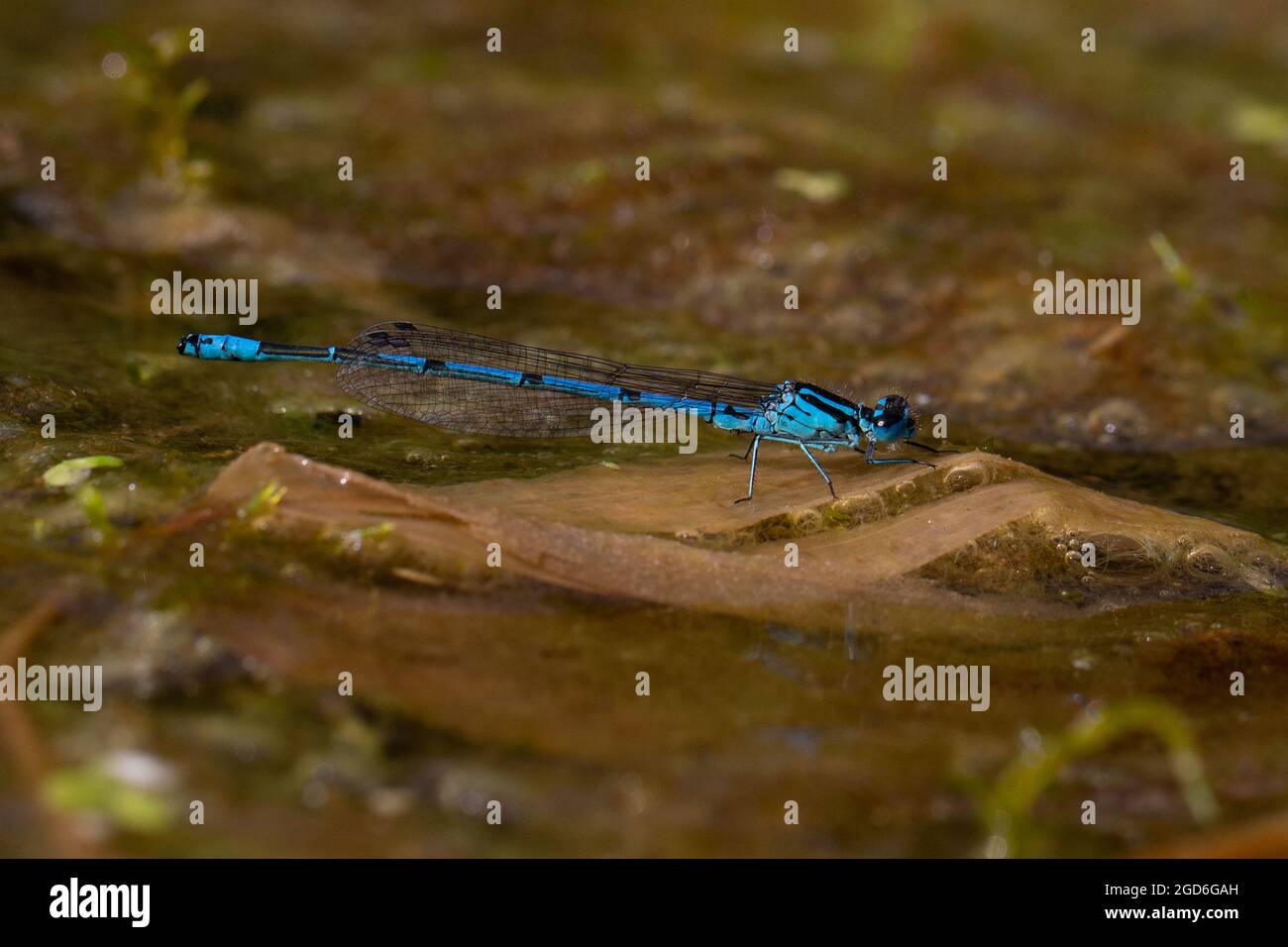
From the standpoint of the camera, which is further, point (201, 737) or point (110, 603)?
point (110, 603)

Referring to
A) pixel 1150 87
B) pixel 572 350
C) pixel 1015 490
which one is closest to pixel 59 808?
pixel 1015 490

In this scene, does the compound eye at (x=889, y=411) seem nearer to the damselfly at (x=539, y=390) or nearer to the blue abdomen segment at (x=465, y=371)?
the damselfly at (x=539, y=390)

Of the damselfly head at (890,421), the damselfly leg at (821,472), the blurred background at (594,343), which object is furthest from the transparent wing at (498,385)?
the damselfly head at (890,421)

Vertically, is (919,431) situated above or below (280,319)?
below

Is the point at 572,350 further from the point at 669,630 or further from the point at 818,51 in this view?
the point at 818,51

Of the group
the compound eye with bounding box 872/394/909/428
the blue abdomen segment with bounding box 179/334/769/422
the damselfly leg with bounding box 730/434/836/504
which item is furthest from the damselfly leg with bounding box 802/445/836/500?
the compound eye with bounding box 872/394/909/428

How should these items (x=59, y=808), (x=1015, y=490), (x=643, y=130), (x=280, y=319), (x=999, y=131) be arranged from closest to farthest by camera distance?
1. (x=59, y=808)
2. (x=1015, y=490)
3. (x=280, y=319)
4. (x=643, y=130)
5. (x=999, y=131)

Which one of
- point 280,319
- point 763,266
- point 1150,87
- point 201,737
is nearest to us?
point 201,737
